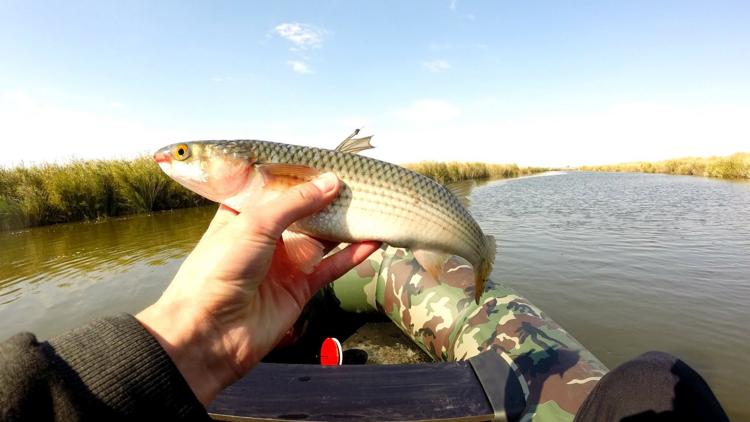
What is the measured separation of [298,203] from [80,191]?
793 inches

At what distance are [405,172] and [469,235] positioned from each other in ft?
2.28

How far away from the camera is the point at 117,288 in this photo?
7.91m

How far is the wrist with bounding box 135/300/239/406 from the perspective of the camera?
173 centimetres

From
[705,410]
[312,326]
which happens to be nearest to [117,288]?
[312,326]

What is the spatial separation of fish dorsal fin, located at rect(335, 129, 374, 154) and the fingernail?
0.49 metres

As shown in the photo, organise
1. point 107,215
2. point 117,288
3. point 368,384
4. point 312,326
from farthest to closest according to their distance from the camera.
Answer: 1. point 107,215
2. point 117,288
3. point 312,326
4. point 368,384

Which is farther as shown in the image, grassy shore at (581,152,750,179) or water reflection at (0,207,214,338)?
grassy shore at (581,152,750,179)

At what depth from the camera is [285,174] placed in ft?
7.88

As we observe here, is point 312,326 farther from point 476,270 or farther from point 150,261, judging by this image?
point 150,261

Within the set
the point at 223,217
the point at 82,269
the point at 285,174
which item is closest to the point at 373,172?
the point at 285,174

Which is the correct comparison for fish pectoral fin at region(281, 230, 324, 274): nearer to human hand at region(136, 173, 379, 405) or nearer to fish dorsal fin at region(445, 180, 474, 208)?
human hand at region(136, 173, 379, 405)

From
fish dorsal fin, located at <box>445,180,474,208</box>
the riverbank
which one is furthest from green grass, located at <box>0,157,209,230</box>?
fish dorsal fin, located at <box>445,180,474,208</box>

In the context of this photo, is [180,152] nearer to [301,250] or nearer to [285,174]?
[285,174]

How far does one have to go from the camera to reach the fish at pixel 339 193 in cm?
241
